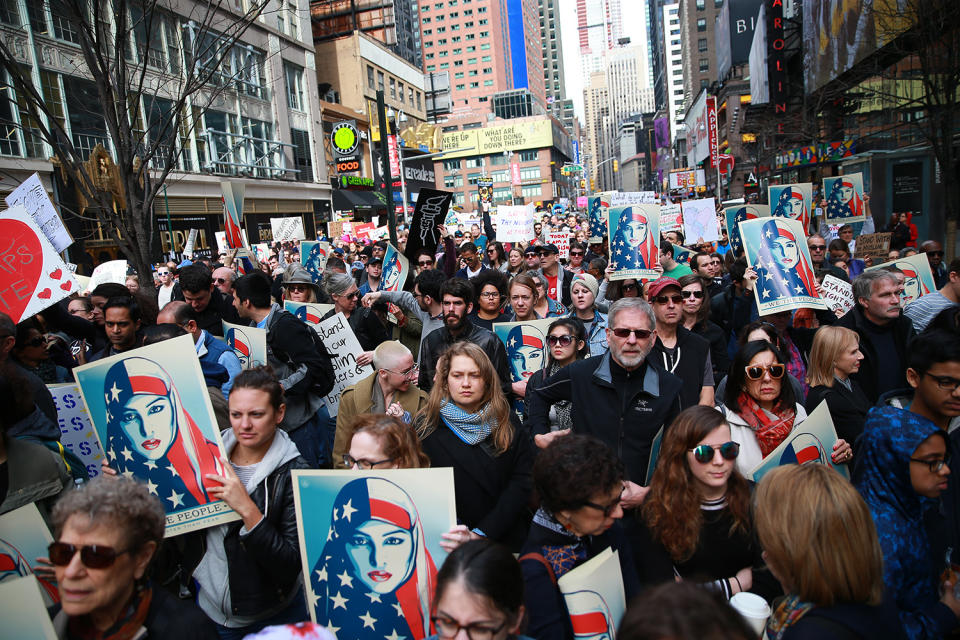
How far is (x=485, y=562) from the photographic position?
2.00 metres

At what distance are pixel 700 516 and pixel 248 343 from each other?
3724 mm

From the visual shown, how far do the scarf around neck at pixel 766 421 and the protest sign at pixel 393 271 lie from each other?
5371 mm

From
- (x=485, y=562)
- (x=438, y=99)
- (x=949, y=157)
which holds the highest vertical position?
(x=438, y=99)

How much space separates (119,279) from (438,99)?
70927 mm

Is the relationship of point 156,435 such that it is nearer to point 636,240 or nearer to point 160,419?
point 160,419

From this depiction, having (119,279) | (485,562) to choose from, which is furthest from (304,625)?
(119,279)

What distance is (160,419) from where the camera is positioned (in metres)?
2.88

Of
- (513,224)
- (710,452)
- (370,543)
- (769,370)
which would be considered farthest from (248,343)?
A: (513,224)

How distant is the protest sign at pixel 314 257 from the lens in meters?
11.9

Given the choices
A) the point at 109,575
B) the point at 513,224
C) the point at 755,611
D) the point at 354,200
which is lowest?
the point at 755,611

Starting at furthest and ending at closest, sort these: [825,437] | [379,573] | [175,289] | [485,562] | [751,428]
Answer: [175,289] < [751,428] < [825,437] < [379,573] < [485,562]

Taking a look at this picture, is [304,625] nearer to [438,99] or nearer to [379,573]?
[379,573]

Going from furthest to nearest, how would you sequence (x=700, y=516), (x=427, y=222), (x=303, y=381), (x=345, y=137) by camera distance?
(x=345, y=137)
(x=427, y=222)
(x=303, y=381)
(x=700, y=516)

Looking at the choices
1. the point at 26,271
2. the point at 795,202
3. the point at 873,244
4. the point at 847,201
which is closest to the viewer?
the point at 26,271
